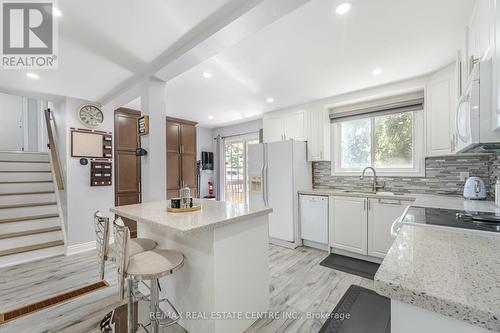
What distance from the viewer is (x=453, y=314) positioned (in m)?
0.52

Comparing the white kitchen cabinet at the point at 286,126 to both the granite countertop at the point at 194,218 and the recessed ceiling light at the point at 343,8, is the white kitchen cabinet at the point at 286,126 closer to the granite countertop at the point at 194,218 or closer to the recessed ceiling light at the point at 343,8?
the recessed ceiling light at the point at 343,8

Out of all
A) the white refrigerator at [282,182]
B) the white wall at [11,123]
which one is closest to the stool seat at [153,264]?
the white refrigerator at [282,182]

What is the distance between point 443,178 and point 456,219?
6.08 ft

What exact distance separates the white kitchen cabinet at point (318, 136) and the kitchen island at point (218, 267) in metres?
2.25

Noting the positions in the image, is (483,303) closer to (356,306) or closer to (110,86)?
(356,306)

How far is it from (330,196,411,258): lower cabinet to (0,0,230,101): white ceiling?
9.47 feet

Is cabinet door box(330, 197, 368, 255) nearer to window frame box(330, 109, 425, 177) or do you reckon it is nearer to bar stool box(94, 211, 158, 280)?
window frame box(330, 109, 425, 177)

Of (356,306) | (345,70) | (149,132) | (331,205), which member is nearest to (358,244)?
(331,205)

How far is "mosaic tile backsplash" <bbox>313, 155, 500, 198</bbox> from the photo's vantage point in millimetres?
2539

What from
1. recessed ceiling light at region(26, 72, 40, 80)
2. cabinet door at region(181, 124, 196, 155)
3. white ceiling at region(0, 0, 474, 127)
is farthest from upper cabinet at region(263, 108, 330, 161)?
recessed ceiling light at region(26, 72, 40, 80)

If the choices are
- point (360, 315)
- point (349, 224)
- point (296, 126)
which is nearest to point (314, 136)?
point (296, 126)

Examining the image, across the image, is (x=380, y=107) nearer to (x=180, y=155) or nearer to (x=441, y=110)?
(x=441, y=110)

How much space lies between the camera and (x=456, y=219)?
57.6 inches

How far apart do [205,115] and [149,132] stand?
2325 mm
